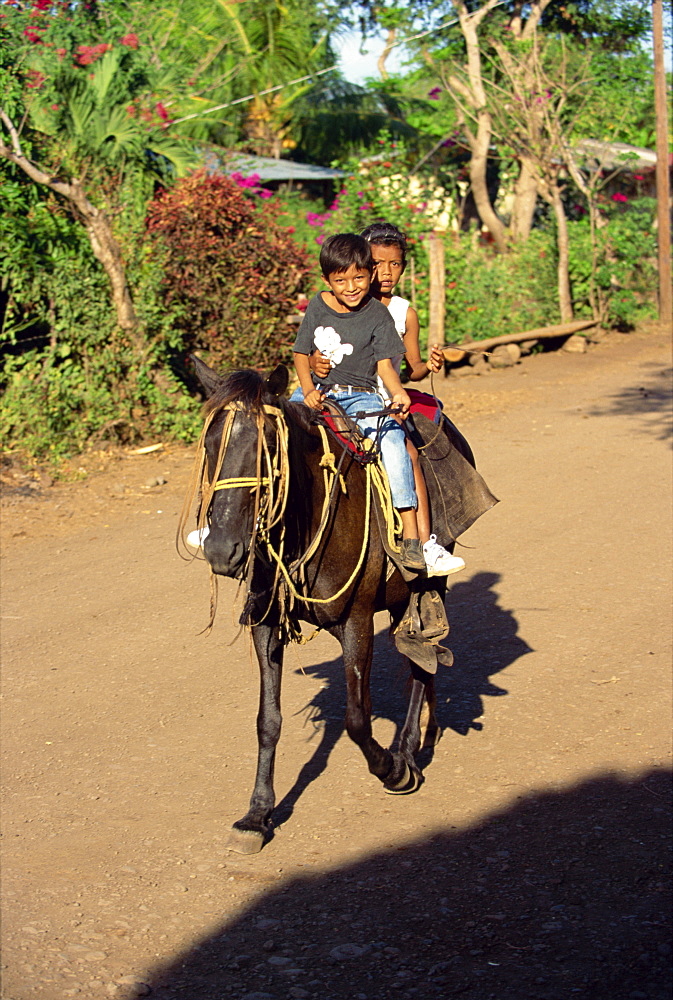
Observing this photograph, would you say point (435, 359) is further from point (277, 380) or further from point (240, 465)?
point (240, 465)

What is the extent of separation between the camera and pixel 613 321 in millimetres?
19875

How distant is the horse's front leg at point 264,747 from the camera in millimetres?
4535

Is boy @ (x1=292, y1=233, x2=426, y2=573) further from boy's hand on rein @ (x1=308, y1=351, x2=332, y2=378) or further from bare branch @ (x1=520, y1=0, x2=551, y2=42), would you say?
bare branch @ (x1=520, y1=0, x2=551, y2=42)

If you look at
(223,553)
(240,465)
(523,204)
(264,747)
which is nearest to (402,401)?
(240,465)

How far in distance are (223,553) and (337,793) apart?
1.97 meters

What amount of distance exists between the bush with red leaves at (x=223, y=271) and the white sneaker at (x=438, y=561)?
784 cm

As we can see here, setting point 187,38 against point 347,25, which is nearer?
point 187,38

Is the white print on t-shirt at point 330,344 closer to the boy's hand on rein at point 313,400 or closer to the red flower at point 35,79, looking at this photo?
the boy's hand on rein at point 313,400

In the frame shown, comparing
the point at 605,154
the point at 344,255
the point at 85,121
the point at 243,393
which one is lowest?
the point at 243,393

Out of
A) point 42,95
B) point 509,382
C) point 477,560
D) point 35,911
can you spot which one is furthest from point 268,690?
point 509,382

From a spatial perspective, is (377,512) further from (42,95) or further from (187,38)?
(187,38)

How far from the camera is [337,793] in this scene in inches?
199

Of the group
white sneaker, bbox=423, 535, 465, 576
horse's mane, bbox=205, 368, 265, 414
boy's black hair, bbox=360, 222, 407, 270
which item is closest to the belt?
boy's black hair, bbox=360, 222, 407, 270

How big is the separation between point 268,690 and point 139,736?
4.36ft
